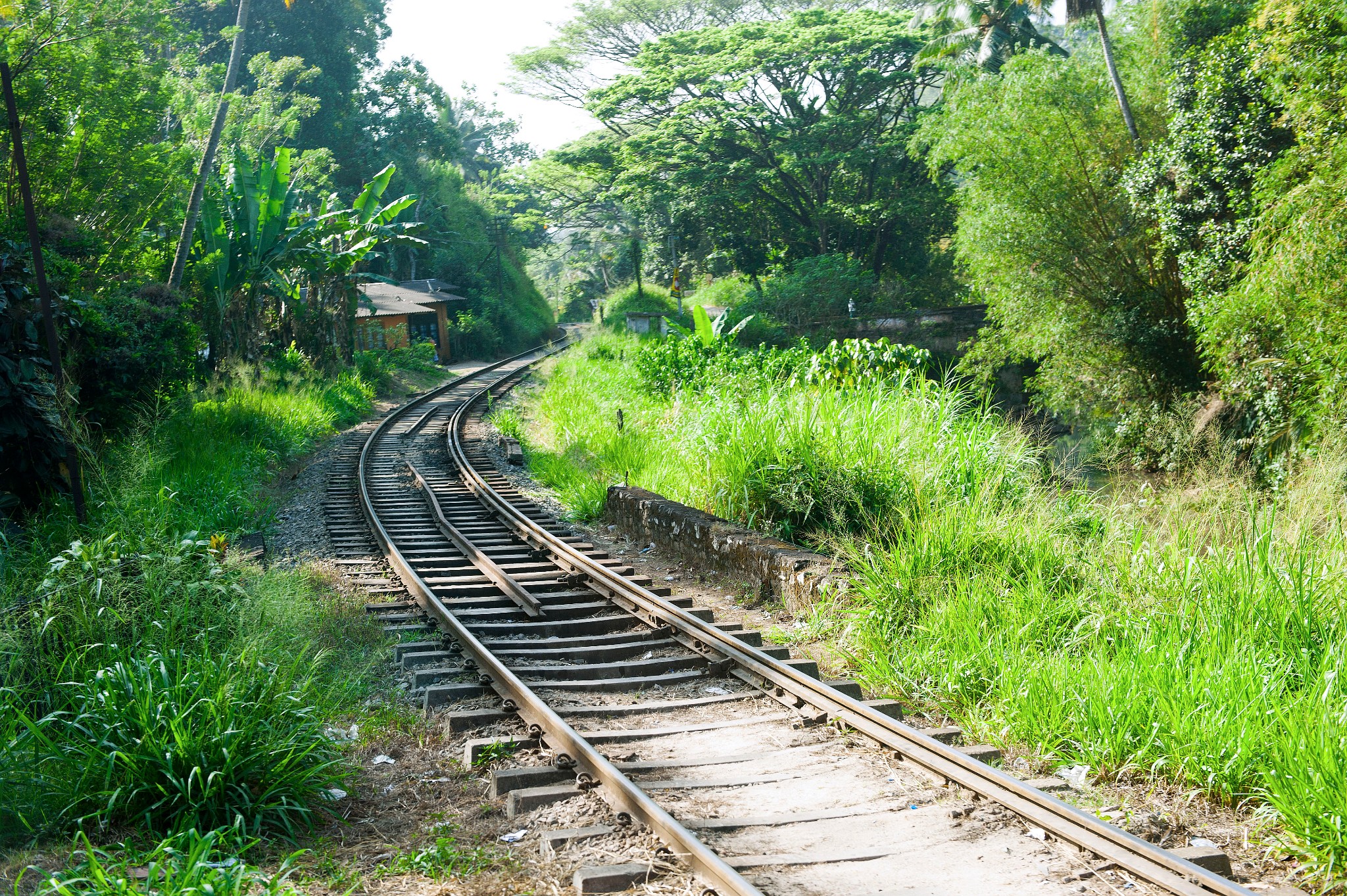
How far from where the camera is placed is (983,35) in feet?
93.4

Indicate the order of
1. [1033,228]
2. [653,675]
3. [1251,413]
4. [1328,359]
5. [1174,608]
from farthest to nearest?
1. [1033,228]
2. [1251,413]
3. [1328,359]
4. [653,675]
5. [1174,608]

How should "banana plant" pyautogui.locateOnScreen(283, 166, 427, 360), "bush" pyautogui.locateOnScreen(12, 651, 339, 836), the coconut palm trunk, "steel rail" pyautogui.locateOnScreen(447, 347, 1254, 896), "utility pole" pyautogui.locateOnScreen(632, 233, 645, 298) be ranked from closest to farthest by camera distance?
"steel rail" pyautogui.locateOnScreen(447, 347, 1254, 896) < "bush" pyautogui.locateOnScreen(12, 651, 339, 836) < the coconut palm trunk < "banana plant" pyautogui.locateOnScreen(283, 166, 427, 360) < "utility pole" pyautogui.locateOnScreen(632, 233, 645, 298)

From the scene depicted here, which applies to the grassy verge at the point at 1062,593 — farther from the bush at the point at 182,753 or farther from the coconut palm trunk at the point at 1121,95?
the coconut palm trunk at the point at 1121,95

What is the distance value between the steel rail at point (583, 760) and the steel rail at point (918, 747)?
0.17 ft

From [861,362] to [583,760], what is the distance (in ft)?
31.4

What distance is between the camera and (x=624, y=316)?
135 feet

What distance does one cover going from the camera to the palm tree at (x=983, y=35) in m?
28.1

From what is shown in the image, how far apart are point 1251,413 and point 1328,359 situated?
2871mm

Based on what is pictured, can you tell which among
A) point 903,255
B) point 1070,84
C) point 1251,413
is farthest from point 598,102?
point 1251,413

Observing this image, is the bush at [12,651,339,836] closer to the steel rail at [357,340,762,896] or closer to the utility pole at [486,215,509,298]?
the steel rail at [357,340,762,896]

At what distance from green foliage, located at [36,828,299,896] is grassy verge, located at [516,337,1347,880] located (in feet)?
11.5

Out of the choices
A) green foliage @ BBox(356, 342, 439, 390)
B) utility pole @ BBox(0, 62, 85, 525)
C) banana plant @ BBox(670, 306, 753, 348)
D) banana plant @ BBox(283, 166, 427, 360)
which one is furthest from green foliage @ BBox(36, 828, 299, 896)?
green foliage @ BBox(356, 342, 439, 390)

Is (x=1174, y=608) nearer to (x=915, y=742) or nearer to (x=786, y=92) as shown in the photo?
(x=915, y=742)

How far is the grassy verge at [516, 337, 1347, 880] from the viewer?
13.9 feet
